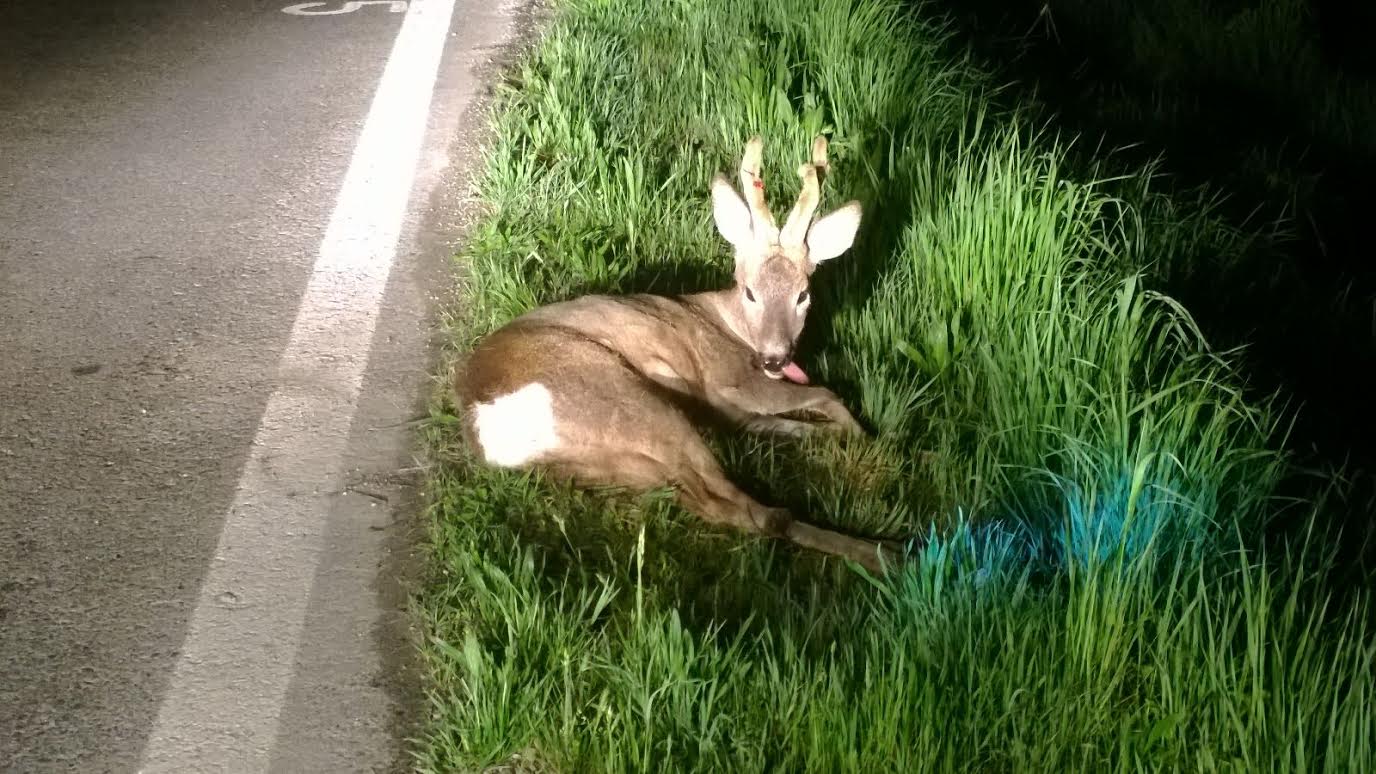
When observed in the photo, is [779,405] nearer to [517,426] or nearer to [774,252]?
[774,252]

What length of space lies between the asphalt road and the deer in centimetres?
49

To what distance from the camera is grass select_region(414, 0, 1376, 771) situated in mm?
2750

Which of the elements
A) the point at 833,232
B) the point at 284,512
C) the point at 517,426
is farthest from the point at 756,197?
the point at 284,512

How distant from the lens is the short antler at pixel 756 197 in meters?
4.24

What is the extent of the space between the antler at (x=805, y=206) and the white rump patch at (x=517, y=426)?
109 cm

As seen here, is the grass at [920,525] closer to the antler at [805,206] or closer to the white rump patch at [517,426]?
the white rump patch at [517,426]

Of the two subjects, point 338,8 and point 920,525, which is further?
point 338,8

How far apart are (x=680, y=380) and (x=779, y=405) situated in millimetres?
336

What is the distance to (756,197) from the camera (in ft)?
13.9

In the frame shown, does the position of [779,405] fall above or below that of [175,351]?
above

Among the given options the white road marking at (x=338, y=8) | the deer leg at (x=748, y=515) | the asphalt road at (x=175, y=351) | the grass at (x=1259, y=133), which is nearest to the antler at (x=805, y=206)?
the deer leg at (x=748, y=515)

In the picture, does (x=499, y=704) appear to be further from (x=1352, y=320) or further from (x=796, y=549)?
(x=1352, y=320)

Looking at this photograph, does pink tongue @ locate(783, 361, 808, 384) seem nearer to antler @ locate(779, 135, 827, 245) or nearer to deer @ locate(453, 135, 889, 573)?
deer @ locate(453, 135, 889, 573)

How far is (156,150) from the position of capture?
6219 millimetres
